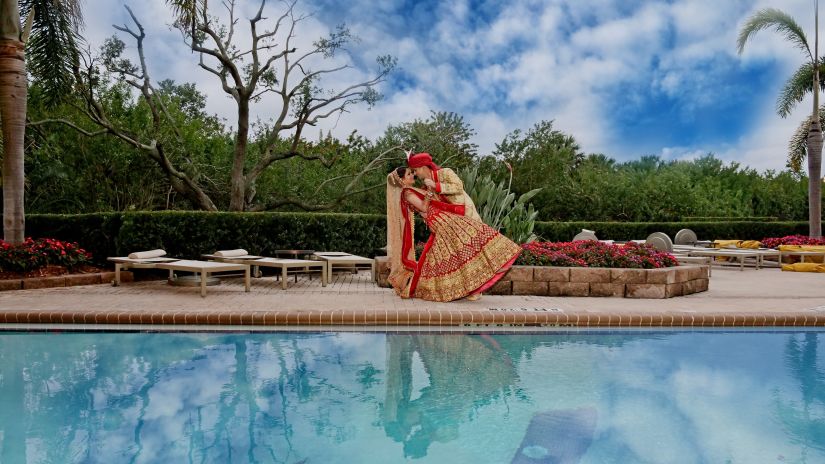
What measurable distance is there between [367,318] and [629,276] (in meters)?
4.26

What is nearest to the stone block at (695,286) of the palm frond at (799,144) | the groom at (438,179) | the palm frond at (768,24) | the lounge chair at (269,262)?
the groom at (438,179)

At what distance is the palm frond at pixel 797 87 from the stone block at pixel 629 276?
17.6 metres

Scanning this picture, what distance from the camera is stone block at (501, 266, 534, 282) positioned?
369 inches

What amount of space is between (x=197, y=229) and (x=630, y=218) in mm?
19437

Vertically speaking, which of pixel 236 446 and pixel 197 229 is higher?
pixel 197 229

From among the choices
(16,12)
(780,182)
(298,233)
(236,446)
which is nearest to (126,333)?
(236,446)

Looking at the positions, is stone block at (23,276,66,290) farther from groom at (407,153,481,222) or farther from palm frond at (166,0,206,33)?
groom at (407,153,481,222)

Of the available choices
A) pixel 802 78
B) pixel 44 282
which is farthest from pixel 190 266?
pixel 802 78

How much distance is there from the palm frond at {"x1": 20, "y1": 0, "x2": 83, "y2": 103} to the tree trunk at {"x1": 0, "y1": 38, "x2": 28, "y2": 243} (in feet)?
6.12

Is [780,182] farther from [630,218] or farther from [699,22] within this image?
[699,22]

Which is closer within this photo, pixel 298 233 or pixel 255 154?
pixel 298 233

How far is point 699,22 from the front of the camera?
15602 mm

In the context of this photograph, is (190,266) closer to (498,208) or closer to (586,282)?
(498,208)

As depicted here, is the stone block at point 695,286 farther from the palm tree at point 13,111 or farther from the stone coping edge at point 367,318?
the palm tree at point 13,111
